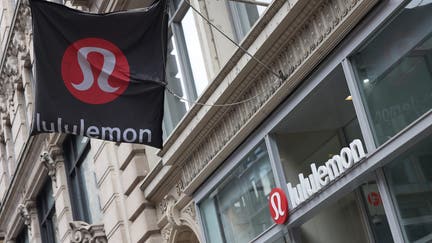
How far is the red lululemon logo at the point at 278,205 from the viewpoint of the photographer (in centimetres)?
1220

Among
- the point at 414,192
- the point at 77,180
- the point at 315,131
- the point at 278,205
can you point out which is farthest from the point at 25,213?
the point at 414,192

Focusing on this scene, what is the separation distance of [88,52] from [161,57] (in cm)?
103

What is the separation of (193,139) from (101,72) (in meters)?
2.46

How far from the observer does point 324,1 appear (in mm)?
11039

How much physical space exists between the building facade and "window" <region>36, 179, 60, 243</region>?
16.0ft

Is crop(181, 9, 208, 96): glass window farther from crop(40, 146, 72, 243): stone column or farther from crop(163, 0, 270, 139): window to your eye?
crop(40, 146, 72, 243): stone column

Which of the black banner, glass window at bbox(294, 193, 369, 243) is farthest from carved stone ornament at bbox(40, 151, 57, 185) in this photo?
glass window at bbox(294, 193, 369, 243)

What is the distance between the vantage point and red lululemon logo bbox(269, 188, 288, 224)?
12203 mm

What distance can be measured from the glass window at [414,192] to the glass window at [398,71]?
13.6 inches

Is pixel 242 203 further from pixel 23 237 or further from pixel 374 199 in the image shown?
pixel 23 237

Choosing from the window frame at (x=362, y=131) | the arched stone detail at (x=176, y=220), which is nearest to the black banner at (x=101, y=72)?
the window frame at (x=362, y=131)

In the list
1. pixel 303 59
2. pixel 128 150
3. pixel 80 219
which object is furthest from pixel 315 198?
pixel 80 219

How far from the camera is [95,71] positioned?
502 inches

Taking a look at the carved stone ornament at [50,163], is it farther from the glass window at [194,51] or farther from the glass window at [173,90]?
the glass window at [194,51]
